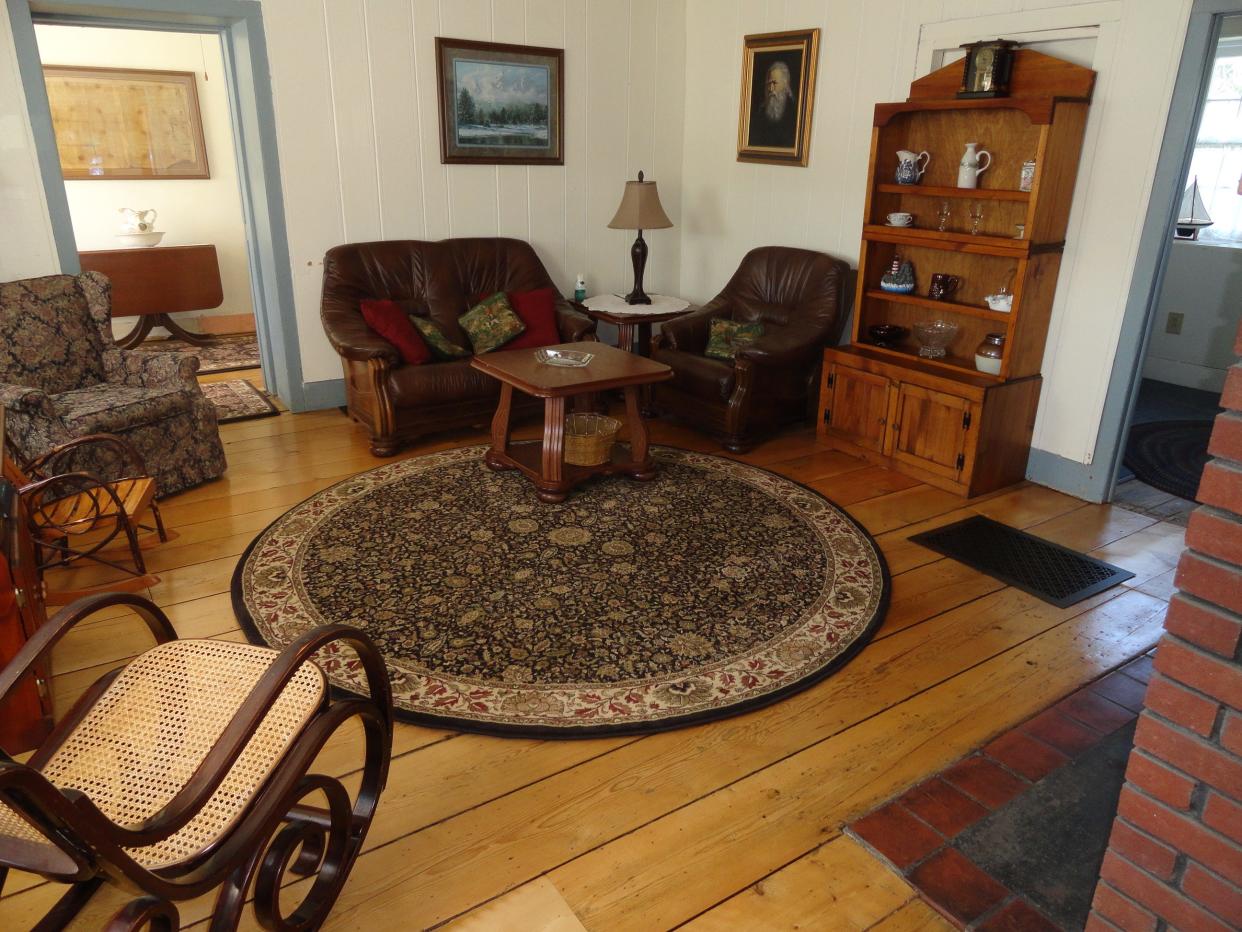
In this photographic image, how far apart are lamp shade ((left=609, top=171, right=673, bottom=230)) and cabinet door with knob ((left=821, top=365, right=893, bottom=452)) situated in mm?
1478

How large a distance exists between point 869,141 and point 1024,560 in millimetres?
2564

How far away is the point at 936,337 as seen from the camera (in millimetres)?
4395

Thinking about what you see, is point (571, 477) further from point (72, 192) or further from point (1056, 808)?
point (72, 192)

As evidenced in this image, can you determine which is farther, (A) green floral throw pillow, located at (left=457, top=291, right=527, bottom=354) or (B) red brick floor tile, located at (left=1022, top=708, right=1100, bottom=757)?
(A) green floral throw pillow, located at (left=457, top=291, right=527, bottom=354)

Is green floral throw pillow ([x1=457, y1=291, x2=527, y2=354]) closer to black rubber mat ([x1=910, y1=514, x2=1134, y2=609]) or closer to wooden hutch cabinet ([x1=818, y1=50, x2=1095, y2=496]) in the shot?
wooden hutch cabinet ([x1=818, y1=50, x2=1095, y2=496])

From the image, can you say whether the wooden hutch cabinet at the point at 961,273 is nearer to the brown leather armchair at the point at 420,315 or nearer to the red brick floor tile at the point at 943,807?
the brown leather armchair at the point at 420,315

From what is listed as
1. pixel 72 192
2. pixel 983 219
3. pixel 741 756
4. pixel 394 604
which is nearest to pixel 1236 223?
pixel 983 219

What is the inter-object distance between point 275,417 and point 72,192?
3.12m

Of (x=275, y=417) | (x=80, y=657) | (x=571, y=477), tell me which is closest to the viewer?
(x=80, y=657)

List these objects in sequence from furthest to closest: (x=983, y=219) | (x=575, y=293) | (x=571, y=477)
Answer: (x=575, y=293), (x=983, y=219), (x=571, y=477)

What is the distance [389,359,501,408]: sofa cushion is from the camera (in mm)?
4410

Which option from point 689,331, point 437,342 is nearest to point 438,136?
point 437,342

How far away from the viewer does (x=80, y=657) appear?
2.71m

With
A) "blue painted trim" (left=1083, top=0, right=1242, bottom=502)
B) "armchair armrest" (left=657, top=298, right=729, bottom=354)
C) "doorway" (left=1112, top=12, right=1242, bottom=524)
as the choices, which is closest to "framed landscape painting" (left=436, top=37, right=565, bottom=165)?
"armchair armrest" (left=657, top=298, right=729, bottom=354)
